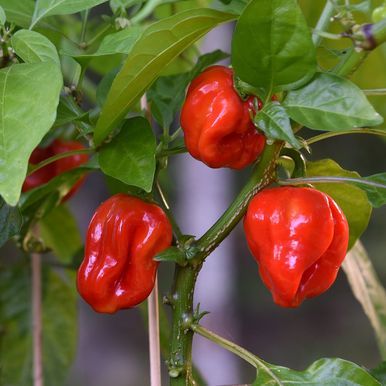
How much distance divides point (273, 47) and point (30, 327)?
67 centimetres

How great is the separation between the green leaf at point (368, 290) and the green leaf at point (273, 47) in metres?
0.36

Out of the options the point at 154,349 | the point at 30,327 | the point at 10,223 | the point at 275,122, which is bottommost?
the point at 30,327

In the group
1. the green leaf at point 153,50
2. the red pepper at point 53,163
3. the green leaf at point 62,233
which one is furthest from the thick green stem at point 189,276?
the green leaf at point 62,233

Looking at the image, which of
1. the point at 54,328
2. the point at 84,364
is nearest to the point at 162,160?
the point at 54,328

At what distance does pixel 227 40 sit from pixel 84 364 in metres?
1.45

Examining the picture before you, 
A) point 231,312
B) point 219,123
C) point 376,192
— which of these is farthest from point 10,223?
point 231,312

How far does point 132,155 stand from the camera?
2.09ft

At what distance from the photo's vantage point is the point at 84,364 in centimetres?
313

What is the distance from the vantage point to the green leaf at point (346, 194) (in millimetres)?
734

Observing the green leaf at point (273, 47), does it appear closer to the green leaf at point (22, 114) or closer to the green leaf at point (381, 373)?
the green leaf at point (22, 114)

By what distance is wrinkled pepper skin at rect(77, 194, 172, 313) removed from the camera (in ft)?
2.20

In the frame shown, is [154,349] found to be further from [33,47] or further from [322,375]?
[33,47]

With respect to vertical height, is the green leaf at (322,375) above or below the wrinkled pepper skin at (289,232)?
below

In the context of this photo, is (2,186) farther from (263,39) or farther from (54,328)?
(54,328)
